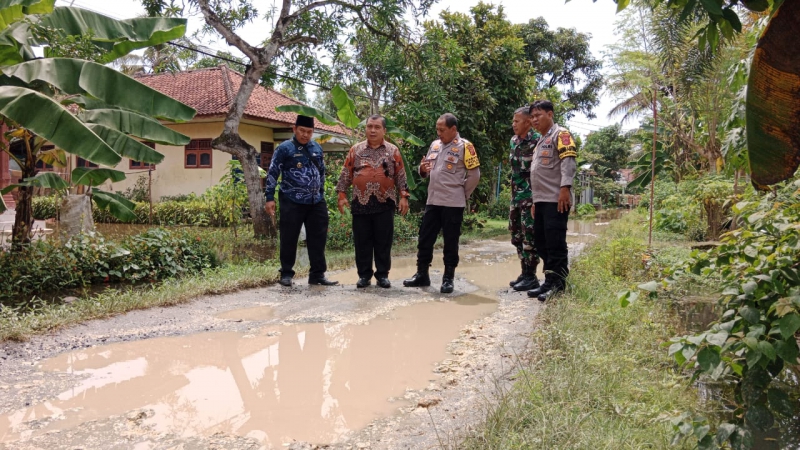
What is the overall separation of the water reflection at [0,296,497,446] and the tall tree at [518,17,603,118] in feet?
76.9

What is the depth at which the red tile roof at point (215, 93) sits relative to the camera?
16109 millimetres

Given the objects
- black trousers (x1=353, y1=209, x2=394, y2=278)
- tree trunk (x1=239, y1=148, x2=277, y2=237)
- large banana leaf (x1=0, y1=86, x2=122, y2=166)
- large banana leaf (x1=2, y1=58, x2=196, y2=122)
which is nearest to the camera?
large banana leaf (x1=0, y1=86, x2=122, y2=166)

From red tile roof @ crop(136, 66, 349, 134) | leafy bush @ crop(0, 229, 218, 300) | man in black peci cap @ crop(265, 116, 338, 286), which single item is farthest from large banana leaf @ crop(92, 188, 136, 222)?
red tile roof @ crop(136, 66, 349, 134)

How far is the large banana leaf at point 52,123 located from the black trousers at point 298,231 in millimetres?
2030

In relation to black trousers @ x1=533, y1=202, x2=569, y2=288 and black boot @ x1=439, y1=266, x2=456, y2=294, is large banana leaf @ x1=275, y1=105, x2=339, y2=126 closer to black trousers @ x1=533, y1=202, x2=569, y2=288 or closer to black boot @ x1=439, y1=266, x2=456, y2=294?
black boot @ x1=439, y1=266, x2=456, y2=294

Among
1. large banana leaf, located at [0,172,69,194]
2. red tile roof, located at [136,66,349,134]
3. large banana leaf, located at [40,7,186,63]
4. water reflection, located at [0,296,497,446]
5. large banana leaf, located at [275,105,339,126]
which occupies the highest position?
red tile roof, located at [136,66,349,134]

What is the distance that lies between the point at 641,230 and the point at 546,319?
9.01m

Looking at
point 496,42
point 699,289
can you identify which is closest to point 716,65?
point 496,42

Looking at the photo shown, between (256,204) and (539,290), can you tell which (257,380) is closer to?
(539,290)

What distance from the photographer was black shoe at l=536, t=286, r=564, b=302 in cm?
498

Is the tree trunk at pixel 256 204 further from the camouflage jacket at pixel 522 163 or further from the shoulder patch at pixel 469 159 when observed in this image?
the camouflage jacket at pixel 522 163

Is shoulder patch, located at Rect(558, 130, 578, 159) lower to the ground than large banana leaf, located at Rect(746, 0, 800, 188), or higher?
higher

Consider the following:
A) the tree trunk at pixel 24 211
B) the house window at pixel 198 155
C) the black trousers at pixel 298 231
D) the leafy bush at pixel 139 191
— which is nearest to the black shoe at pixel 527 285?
the black trousers at pixel 298 231

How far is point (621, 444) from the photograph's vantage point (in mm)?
2111
